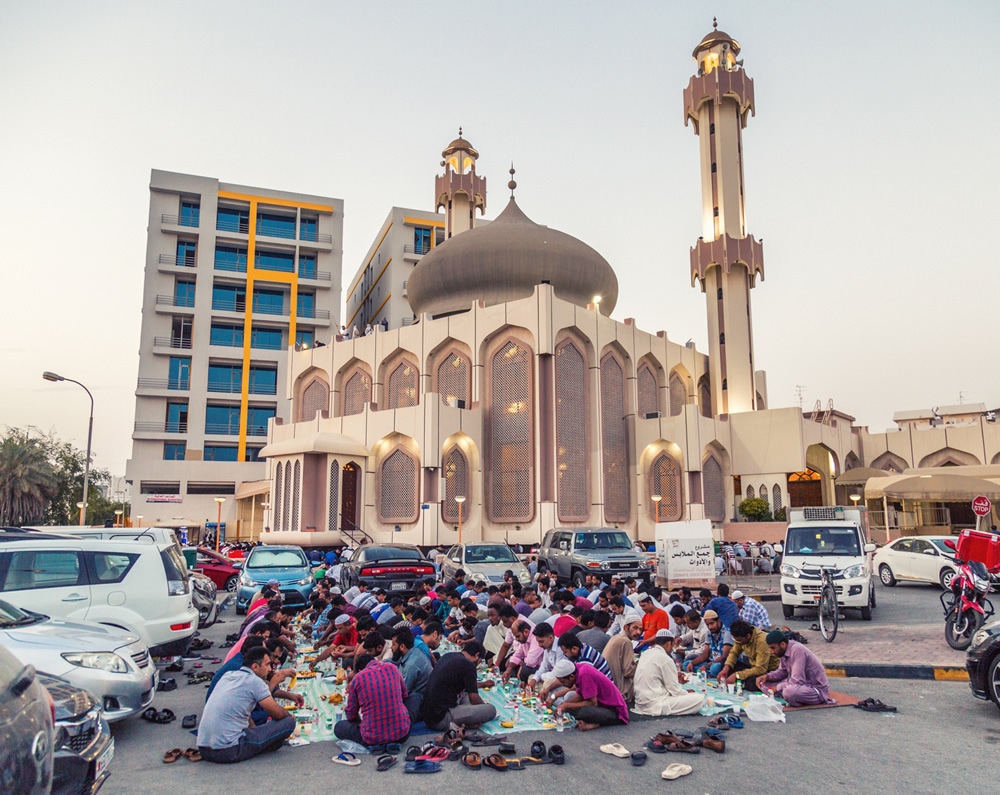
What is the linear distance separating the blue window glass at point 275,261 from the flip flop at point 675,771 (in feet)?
170

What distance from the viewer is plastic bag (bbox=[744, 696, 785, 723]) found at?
7160 millimetres

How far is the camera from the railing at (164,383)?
48312mm

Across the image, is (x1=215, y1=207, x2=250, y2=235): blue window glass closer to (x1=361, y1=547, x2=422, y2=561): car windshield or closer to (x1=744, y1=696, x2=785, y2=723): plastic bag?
(x1=361, y1=547, x2=422, y2=561): car windshield

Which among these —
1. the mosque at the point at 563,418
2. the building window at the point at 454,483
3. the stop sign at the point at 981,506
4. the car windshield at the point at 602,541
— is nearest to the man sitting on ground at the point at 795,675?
the car windshield at the point at 602,541

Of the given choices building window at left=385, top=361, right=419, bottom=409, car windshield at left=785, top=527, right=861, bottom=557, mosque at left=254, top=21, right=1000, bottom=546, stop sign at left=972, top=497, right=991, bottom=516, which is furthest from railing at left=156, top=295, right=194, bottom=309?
stop sign at left=972, top=497, right=991, bottom=516

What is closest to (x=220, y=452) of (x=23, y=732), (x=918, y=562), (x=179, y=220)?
(x=179, y=220)

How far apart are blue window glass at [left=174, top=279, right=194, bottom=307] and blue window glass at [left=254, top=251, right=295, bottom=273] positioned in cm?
469

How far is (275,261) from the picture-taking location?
53.8m

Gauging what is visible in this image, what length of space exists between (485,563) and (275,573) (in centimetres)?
463

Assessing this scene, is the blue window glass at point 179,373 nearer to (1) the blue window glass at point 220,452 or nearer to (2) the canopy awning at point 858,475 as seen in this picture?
(1) the blue window glass at point 220,452

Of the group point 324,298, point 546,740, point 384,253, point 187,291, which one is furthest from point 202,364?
point 546,740

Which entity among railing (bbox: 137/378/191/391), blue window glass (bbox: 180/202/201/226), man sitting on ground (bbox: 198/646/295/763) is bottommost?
man sitting on ground (bbox: 198/646/295/763)

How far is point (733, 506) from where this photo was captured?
36.9 metres

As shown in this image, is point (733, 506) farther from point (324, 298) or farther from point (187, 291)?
point (187, 291)
